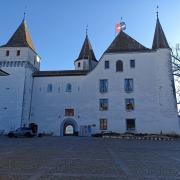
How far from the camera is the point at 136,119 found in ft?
127

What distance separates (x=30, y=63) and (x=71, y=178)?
40671 mm

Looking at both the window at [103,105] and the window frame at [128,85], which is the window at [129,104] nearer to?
the window frame at [128,85]

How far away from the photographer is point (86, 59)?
176 feet

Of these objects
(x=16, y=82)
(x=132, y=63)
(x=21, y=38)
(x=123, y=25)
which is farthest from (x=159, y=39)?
(x=16, y=82)

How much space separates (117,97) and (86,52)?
17636 millimetres

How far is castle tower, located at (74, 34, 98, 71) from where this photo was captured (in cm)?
5288

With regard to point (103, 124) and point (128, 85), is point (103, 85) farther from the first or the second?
point (103, 124)

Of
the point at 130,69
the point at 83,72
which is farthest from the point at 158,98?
the point at 83,72

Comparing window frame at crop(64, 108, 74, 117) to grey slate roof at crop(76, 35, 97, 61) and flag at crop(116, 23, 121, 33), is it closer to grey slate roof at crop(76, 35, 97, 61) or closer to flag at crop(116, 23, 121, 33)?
grey slate roof at crop(76, 35, 97, 61)

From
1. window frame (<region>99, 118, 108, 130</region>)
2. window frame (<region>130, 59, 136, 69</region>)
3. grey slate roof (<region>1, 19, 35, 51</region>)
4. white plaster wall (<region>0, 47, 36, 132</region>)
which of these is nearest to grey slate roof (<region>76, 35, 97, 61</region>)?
grey slate roof (<region>1, 19, 35, 51</region>)

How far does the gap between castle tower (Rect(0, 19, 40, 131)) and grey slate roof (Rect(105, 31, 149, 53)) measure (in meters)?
13.3

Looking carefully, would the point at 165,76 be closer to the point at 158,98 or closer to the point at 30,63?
the point at 158,98

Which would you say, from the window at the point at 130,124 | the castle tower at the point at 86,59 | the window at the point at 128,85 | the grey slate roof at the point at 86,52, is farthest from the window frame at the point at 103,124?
the grey slate roof at the point at 86,52

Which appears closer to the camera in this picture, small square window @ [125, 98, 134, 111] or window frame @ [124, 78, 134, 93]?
small square window @ [125, 98, 134, 111]
